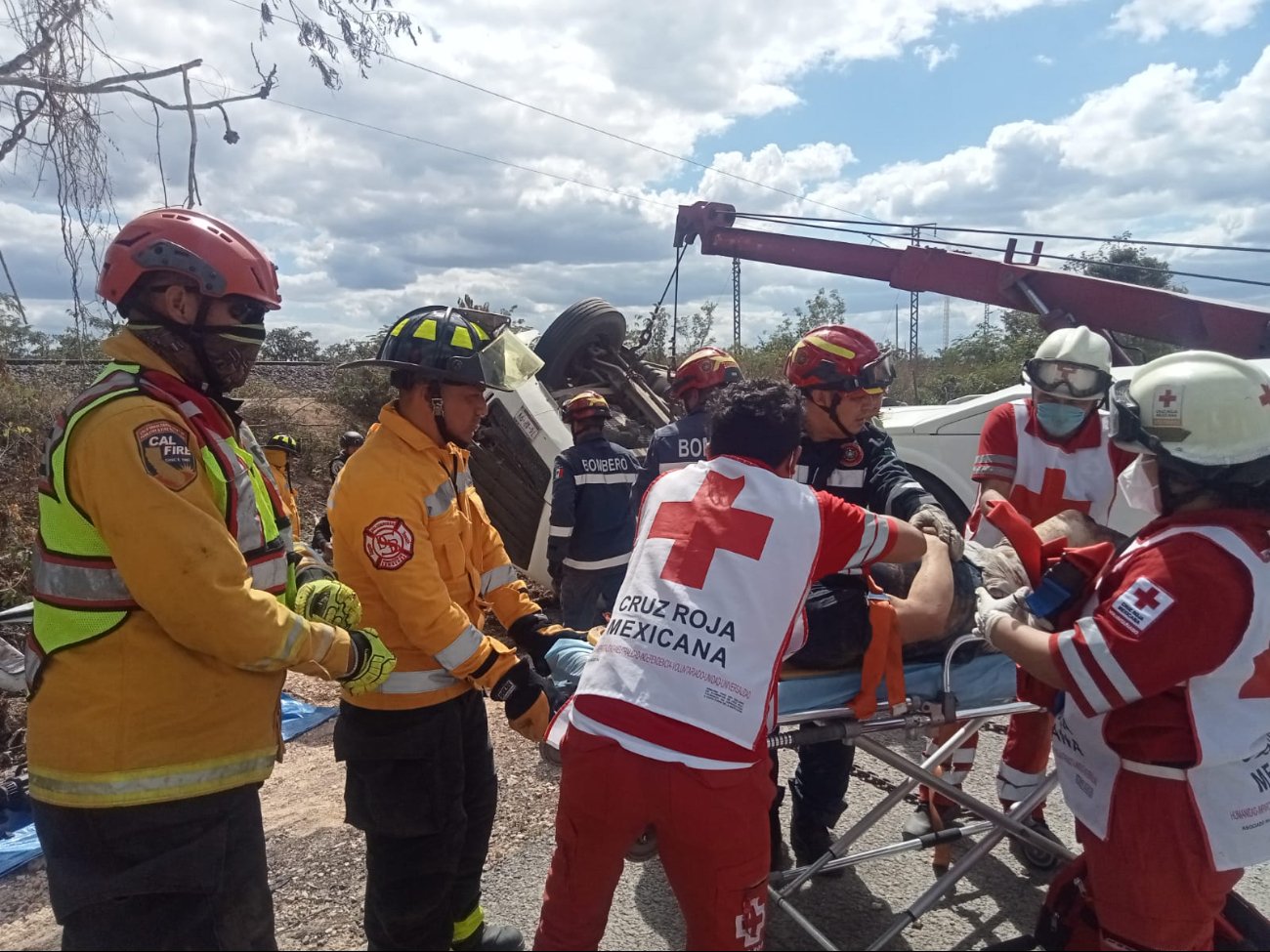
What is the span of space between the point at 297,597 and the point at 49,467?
2.07 feet

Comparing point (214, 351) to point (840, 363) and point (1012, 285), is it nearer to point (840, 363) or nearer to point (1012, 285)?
point (840, 363)

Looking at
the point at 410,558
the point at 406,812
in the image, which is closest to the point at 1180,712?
the point at 410,558

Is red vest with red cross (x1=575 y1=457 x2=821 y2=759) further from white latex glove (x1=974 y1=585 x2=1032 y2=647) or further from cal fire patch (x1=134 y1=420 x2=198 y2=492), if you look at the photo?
cal fire patch (x1=134 y1=420 x2=198 y2=492)

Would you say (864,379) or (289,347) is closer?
(864,379)

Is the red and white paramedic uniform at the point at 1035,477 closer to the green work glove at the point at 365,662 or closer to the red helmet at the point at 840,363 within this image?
the red helmet at the point at 840,363

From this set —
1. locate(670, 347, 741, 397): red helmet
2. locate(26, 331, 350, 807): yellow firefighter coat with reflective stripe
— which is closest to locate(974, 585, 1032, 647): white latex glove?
locate(26, 331, 350, 807): yellow firefighter coat with reflective stripe

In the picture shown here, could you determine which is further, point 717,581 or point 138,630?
point 717,581

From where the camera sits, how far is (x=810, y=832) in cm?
321

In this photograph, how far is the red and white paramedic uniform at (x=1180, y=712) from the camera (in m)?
1.66

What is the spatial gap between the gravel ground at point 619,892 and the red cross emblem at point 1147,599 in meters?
1.74

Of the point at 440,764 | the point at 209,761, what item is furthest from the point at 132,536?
the point at 440,764

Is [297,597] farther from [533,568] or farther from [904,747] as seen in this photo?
[533,568]

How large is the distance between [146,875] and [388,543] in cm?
91

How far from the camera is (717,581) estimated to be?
1894 mm
